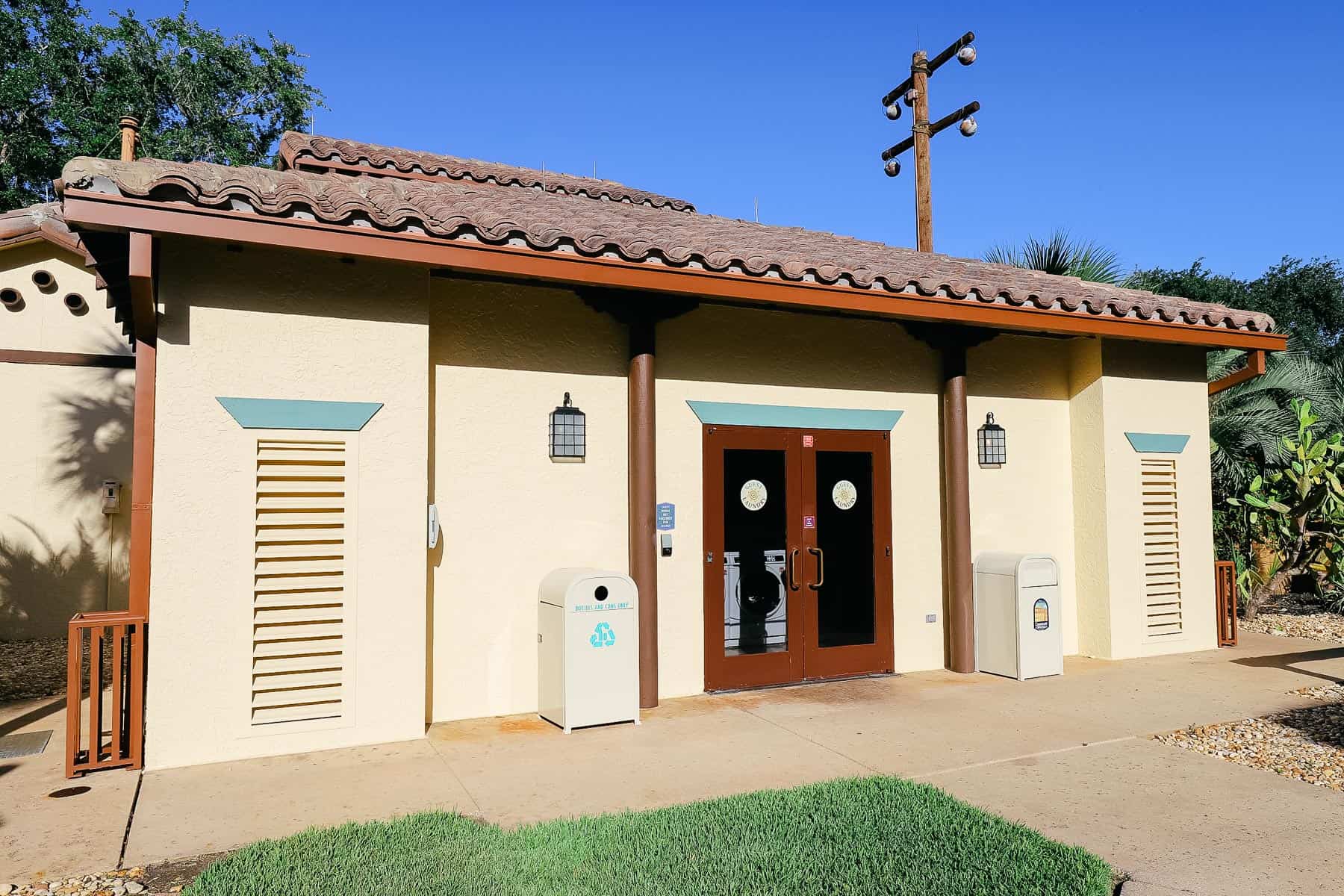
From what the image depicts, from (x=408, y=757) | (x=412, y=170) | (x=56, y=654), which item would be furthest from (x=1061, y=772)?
(x=56, y=654)

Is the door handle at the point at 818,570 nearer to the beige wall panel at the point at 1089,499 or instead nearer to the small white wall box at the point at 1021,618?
the small white wall box at the point at 1021,618

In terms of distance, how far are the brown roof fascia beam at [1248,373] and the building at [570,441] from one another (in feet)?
0.59

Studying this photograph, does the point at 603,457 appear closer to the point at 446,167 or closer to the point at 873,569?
the point at 873,569

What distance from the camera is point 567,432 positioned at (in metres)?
7.02

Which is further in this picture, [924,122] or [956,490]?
[924,122]

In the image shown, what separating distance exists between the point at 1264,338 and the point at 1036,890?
7.87m

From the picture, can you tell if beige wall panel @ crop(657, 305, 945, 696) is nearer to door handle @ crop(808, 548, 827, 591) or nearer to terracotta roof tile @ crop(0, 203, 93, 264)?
door handle @ crop(808, 548, 827, 591)

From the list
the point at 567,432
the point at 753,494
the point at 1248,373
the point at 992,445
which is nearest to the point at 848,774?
the point at 753,494

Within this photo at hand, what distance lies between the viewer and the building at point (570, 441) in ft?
18.2

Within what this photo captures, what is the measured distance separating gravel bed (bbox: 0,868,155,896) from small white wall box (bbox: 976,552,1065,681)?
6.71 meters

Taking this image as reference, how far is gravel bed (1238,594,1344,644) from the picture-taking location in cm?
1031

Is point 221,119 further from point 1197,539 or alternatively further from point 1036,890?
point 1036,890

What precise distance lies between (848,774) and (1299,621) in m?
9.08

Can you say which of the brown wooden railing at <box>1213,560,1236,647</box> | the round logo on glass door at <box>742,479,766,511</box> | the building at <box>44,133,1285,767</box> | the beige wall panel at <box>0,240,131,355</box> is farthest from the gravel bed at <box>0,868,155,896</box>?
the brown wooden railing at <box>1213,560,1236,647</box>
